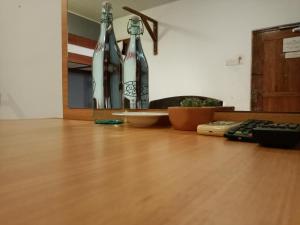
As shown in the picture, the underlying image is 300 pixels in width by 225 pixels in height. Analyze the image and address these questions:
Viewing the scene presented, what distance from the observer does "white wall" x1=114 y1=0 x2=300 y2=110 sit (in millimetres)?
684

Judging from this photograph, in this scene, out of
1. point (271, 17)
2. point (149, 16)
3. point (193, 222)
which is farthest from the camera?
point (149, 16)

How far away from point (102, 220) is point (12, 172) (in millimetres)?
158

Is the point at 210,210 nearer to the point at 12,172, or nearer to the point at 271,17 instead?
the point at 12,172

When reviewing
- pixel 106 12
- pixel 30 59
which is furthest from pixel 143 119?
pixel 30 59

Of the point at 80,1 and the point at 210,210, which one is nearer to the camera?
the point at 210,210

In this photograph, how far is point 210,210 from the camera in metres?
0.17

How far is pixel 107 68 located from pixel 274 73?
60cm

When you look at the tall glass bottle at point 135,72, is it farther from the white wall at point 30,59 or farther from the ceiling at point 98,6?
the white wall at point 30,59

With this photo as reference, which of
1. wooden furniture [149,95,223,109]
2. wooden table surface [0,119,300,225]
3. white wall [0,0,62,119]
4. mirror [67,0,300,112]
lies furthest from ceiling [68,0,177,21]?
wooden table surface [0,119,300,225]

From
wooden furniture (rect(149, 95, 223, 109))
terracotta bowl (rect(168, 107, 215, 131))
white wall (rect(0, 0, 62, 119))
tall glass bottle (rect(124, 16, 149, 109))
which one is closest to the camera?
terracotta bowl (rect(168, 107, 215, 131))

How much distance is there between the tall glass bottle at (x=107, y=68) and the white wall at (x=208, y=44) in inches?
5.9

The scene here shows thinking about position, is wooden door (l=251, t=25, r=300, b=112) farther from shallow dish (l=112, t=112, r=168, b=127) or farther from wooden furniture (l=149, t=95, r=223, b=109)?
shallow dish (l=112, t=112, r=168, b=127)

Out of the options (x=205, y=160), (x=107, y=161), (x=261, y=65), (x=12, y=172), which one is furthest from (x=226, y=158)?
(x=261, y=65)

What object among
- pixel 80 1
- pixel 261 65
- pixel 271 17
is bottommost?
pixel 261 65
